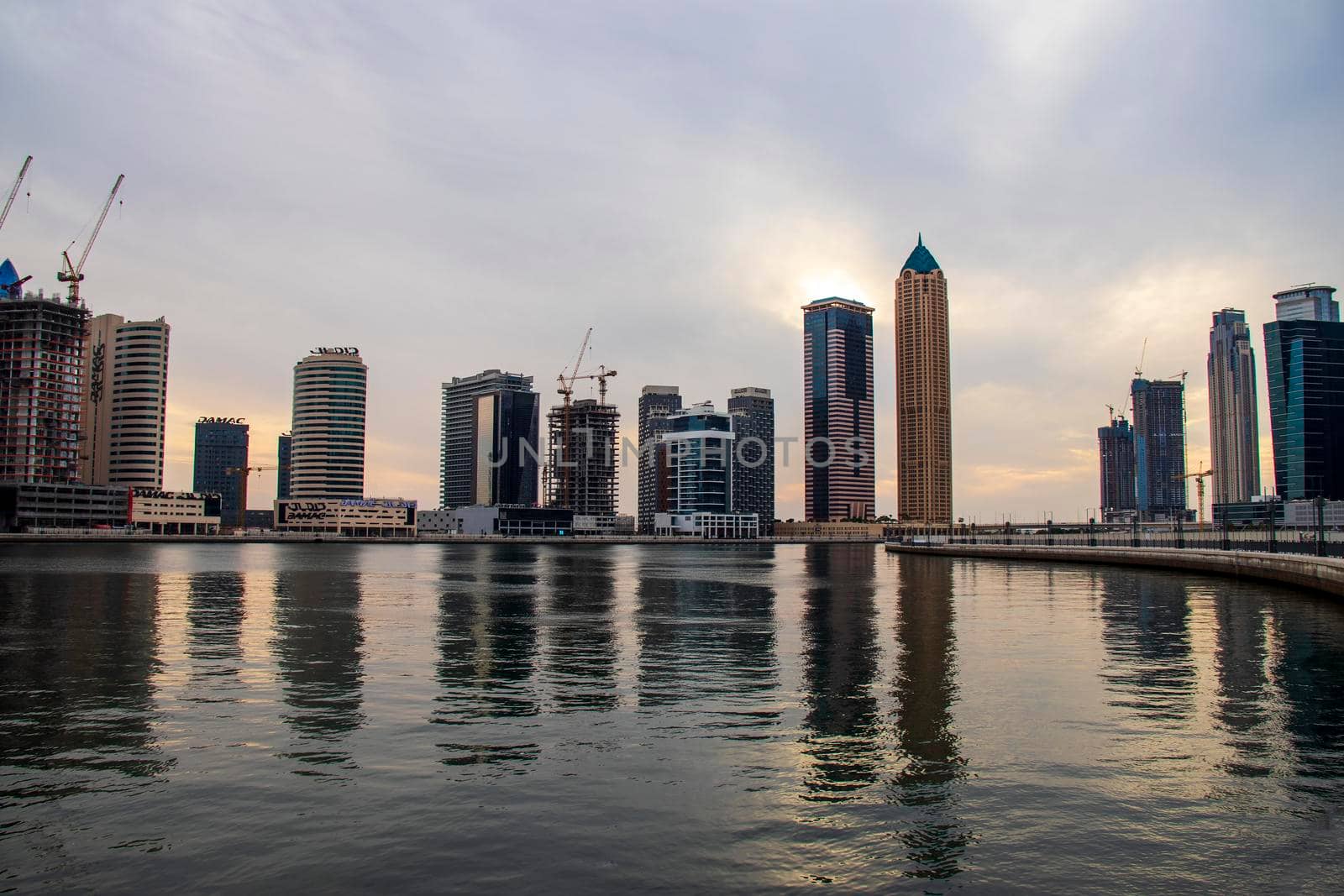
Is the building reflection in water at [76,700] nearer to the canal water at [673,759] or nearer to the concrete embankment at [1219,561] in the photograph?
the canal water at [673,759]

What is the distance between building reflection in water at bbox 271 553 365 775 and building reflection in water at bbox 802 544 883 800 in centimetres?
1070

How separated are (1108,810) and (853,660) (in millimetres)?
21191

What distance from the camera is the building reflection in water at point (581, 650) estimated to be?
30422mm

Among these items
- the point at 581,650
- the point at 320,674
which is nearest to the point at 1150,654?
the point at 581,650

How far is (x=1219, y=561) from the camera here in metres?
99.5

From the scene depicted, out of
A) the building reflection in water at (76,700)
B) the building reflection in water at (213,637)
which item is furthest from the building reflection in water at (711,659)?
the building reflection in water at (213,637)

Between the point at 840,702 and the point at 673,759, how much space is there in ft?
29.1

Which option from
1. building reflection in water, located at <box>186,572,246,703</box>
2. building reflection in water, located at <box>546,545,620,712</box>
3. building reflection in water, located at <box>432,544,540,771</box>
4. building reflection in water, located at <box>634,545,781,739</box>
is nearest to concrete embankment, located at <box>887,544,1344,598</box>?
building reflection in water, located at <box>634,545,781,739</box>

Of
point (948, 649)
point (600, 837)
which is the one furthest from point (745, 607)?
point (600, 837)

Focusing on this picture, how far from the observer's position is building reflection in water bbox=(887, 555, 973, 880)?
1585 centimetres

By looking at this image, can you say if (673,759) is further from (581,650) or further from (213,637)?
(213,637)

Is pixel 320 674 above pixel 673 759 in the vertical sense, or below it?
below

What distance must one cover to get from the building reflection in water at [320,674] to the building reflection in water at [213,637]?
182 cm

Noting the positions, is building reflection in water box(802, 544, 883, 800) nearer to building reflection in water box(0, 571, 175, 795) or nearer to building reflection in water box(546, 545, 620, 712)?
building reflection in water box(546, 545, 620, 712)
